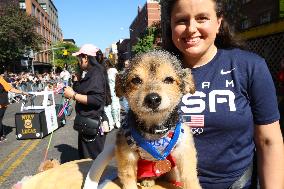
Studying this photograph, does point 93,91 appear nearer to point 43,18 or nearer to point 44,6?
point 43,18

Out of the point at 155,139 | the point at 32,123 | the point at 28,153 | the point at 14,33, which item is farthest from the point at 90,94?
the point at 14,33

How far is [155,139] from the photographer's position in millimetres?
2008

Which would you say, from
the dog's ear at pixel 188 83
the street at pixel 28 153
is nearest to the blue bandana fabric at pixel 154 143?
the dog's ear at pixel 188 83

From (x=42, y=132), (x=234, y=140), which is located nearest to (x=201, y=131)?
(x=234, y=140)

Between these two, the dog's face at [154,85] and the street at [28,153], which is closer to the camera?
the dog's face at [154,85]

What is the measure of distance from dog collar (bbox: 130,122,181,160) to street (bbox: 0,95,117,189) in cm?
519

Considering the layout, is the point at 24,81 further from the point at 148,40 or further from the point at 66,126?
the point at 66,126

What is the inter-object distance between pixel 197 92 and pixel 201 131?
25cm

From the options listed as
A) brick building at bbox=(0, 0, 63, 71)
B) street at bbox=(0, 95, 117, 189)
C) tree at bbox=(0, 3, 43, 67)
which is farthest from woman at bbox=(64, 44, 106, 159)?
brick building at bbox=(0, 0, 63, 71)

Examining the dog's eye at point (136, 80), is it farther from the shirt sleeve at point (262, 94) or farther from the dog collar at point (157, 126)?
the shirt sleeve at point (262, 94)

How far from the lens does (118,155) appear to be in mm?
2064

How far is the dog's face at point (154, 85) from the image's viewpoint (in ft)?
6.75

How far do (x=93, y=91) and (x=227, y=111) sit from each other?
12.2 feet

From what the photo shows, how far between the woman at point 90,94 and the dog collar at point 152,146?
3.55 meters
